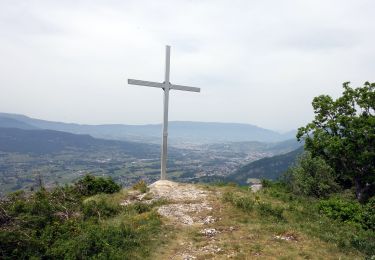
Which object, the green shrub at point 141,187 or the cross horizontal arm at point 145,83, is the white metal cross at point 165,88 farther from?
the green shrub at point 141,187

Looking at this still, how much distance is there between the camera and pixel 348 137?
25438 millimetres

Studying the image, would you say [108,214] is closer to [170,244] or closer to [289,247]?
[170,244]

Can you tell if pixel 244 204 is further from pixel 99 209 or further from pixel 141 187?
pixel 99 209

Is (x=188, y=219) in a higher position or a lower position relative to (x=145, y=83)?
lower

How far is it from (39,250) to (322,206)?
49.1 feet

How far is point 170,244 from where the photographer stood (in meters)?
13.0

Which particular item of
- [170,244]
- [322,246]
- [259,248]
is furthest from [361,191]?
[170,244]

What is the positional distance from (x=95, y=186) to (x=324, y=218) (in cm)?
1352

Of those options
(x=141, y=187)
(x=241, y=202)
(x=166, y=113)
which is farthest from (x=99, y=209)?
(x=166, y=113)

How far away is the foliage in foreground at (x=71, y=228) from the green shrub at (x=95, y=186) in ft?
8.47

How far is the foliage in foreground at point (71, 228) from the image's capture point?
11.6 meters

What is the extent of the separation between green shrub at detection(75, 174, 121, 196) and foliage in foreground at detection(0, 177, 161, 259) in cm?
258

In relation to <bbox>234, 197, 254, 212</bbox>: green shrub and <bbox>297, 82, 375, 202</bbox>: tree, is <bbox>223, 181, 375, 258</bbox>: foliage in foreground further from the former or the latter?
<bbox>297, 82, 375, 202</bbox>: tree

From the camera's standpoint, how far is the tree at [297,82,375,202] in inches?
974
